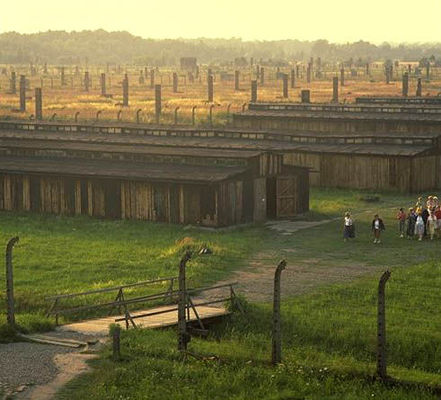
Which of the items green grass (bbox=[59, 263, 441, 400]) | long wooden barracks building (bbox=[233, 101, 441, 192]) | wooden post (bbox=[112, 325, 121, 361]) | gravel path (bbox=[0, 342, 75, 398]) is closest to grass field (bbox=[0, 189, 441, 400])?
green grass (bbox=[59, 263, 441, 400])

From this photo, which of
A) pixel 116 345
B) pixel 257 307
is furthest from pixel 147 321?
pixel 116 345

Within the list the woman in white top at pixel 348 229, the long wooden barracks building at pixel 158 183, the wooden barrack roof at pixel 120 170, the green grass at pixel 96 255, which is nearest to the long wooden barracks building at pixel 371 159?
the long wooden barracks building at pixel 158 183

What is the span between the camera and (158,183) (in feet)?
140

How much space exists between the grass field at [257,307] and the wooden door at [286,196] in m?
0.85

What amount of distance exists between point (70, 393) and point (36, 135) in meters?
36.6

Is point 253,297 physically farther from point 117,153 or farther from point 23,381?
point 117,153

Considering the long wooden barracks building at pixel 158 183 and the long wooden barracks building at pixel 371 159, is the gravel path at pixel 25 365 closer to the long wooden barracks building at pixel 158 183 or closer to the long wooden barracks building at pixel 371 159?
the long wooden barracks building at pixel 158 183

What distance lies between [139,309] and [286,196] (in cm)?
1759

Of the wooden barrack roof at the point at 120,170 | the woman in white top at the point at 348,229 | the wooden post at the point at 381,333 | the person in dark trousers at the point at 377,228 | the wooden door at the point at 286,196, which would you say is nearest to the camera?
the wooden post at the point at 381,333

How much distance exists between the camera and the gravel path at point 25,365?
68.8ft

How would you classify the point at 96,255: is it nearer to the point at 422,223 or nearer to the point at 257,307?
the point at 257,307

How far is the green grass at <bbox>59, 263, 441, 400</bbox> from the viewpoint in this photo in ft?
67.6

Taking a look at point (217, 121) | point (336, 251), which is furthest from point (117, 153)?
point (217, 121)

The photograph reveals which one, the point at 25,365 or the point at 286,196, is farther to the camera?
the point at 286,196
